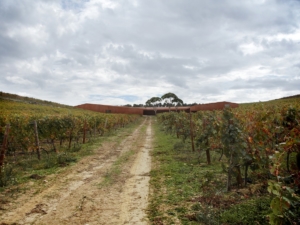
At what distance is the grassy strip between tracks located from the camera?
4.62 metres

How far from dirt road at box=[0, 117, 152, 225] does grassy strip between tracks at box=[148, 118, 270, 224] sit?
13.9 inches

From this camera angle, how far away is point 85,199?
5.99 m

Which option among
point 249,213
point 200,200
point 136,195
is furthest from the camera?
point 136,195

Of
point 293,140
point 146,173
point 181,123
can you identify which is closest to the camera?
point 293,140

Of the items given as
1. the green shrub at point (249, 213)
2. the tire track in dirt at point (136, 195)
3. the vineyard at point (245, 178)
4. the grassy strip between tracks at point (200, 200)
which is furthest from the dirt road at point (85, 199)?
the green shrub at point (249, 213)

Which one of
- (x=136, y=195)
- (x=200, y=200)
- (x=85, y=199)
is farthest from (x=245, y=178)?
(x=85, y=199)

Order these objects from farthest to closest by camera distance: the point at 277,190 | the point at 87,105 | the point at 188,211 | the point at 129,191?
the point at 87,105, the point at 129,191, the point at 188,211, the point at 277,190

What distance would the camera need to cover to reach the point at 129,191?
21.6ft

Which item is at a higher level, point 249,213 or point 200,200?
point 249,213

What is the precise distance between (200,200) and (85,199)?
109 inches

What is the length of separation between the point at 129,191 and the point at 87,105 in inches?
2462

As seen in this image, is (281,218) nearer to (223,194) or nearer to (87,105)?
(223,194)

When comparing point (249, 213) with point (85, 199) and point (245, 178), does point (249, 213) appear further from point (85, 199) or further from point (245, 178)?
point (85, 199)

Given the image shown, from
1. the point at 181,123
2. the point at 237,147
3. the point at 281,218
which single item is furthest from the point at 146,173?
the point at 181,123
